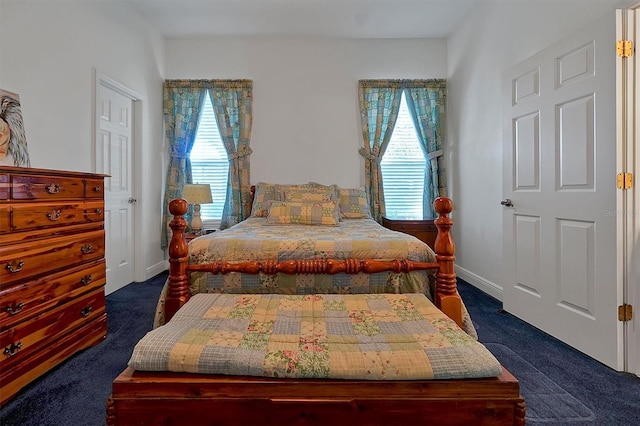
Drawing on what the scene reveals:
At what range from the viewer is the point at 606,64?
1.84 meters

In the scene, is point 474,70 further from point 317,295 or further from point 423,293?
point 317,295

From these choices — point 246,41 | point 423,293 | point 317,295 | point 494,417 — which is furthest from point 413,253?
point 246,41

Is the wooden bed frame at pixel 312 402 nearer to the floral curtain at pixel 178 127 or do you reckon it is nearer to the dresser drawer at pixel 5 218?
the dresser drawer at pixel 5 218

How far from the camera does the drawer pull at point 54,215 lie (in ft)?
5.98

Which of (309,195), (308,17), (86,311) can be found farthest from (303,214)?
(308,17)

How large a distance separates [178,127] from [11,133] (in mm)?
2039

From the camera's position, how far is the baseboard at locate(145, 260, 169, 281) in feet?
12.2

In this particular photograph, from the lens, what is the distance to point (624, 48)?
70.4 inches

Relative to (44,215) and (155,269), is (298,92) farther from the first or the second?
(44,215)

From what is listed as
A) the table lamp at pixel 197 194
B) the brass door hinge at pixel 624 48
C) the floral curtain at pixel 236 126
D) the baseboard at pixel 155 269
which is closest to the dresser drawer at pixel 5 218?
the table lamp at pixel 197 194

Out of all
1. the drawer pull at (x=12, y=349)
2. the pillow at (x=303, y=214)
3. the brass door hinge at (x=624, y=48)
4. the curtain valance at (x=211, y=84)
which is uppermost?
the curtain valance at (x=211, y=84)

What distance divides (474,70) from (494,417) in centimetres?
342

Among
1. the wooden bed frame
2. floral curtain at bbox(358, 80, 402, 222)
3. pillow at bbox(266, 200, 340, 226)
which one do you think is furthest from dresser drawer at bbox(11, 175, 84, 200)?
floral curtain at bbox(358, 80, 402, 222)

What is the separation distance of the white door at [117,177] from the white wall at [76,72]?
0.39ft
